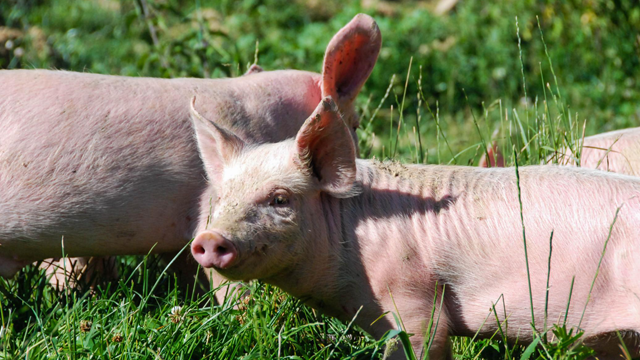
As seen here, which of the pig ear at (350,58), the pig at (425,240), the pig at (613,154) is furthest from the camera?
the pig at (613,154)

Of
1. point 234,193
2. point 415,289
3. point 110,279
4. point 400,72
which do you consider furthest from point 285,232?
point 400,72

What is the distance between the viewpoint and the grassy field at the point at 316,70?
2.84 meters

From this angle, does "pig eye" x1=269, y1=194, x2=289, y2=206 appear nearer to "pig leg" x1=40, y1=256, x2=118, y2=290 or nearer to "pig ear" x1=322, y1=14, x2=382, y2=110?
"pig ear" x1=322, y1=14, x2=382, y2=110

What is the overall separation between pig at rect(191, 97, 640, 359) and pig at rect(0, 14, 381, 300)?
0.44 meters

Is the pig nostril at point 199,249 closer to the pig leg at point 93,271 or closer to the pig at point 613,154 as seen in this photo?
the pig leg at point 93,271

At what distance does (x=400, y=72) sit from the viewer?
8820 mm

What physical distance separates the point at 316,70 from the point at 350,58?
4405 millimetres

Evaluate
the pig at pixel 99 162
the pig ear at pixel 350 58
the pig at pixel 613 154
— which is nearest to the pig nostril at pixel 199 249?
the pig at pixel 99 162

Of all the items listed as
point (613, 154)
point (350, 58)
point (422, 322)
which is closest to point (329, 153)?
point (422, 322)

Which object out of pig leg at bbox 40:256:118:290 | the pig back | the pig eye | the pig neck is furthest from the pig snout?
pig leg at bbox 40:256:118:290

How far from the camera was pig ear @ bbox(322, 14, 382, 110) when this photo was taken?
3.56m

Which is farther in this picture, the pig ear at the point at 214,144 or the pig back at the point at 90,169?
the pig back at the point at 90,169

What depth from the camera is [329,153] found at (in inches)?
110

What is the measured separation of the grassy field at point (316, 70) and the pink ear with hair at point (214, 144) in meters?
0.50
